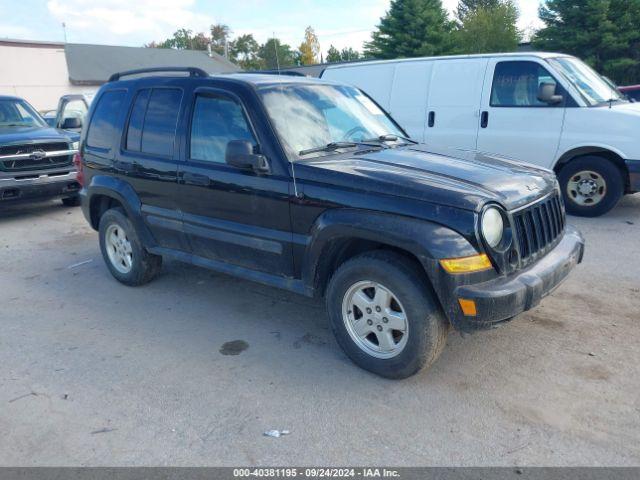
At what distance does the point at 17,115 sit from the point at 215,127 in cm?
697

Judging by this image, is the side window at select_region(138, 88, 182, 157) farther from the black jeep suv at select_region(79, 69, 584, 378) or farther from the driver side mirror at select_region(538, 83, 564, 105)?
the driver side mirror at select_region(538, 83, 564, 105)

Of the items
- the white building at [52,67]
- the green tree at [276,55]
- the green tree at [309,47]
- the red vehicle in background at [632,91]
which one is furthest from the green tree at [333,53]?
the red vehicle in background at [632,91]

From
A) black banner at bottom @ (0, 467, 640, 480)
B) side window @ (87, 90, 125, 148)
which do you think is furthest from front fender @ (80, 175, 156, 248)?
black banner at bottom @ (0, 467, 640, 480)

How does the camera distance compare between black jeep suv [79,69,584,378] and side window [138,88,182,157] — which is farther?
side window [138,88,182,157]

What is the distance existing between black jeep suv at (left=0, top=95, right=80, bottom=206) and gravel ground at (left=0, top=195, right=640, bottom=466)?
149 inches

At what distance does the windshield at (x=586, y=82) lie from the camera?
7242 millimetres

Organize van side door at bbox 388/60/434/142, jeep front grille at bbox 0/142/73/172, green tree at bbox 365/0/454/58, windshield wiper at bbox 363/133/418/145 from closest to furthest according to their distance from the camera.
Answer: windshield wiper at bbox 363/133/418/145, jeep front grille at bbox 0/142/73/172, van side door at bbox 388/60/434/142, green tree at bbox 365/0/454/58

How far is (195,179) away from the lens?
14.4 ft

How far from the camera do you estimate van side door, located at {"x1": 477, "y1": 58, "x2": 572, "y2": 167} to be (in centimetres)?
736

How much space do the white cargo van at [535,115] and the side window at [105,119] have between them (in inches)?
146

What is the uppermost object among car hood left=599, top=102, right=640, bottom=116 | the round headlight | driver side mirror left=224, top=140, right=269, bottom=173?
car hood left=599, top=102, right=640, bottom=116

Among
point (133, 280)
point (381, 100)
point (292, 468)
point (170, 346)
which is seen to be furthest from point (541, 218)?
point (381, 100)

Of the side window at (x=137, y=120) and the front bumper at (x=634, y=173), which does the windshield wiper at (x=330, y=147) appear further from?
the front bumper at (x=634, y=173)

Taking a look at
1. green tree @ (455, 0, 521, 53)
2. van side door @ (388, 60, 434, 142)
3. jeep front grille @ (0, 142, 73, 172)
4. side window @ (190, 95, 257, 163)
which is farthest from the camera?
green tree @ (455, 0, 521, 53)
